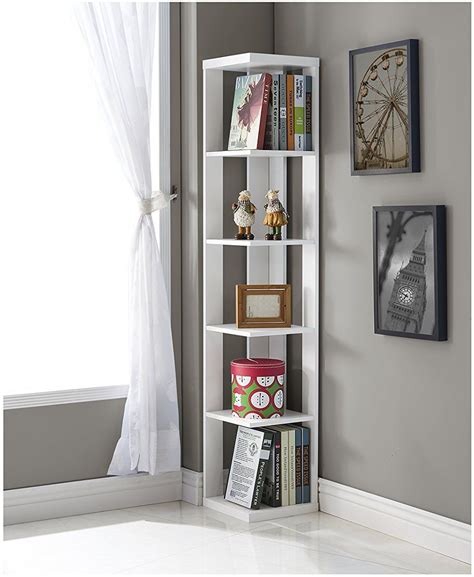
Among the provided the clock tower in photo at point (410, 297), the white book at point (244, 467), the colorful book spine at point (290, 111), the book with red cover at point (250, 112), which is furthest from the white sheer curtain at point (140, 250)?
the clock tower in photo at point (410, 297)

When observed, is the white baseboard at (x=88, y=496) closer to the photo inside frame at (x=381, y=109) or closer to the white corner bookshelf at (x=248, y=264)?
the white corner bookshelf at (x=248, y=264)

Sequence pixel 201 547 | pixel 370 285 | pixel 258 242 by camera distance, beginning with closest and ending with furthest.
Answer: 1. pixel 201 547
2. pixel 370 285
3. pixel 258 242

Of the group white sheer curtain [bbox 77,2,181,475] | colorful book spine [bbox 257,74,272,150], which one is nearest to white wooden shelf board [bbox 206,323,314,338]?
white sheer curtain [bbox 77,2,181,475]

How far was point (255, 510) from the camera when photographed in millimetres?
3893

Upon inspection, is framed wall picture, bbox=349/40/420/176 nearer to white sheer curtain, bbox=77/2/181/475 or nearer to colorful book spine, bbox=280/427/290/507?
white sheer curtain, bbox=77/2/181/475

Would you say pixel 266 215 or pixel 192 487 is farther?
pixel 192 487

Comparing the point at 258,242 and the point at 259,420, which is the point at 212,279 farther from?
the point at 259,420

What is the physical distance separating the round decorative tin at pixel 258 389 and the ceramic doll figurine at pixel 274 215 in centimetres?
52

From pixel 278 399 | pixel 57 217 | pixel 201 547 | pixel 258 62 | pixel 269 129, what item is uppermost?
pixel 258 62

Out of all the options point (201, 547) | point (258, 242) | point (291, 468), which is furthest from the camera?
point (291, 468)

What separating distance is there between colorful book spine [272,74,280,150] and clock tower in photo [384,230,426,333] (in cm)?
76

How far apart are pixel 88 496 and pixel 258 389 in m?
0.81

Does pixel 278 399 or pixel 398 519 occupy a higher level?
pixel 278 399

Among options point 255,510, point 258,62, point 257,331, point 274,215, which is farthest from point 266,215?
point 255,510
